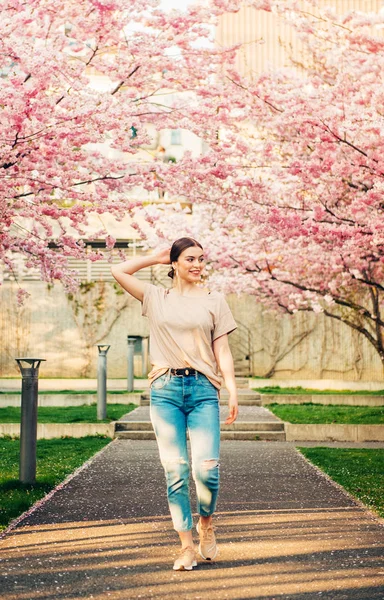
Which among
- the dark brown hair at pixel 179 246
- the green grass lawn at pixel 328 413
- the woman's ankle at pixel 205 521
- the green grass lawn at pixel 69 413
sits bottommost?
the green grass lawn at pixel 328 413

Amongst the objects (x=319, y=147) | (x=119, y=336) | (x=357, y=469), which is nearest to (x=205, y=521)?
(x=357, y=469)

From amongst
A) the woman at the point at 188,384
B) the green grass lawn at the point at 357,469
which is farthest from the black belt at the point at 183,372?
the green grass lawn at the point at 357,469

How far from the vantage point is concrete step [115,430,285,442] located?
13.5 m

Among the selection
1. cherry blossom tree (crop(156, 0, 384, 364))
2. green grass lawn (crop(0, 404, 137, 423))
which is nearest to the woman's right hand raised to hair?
cherry blossom tree (crop(156, 0, 384, 364))

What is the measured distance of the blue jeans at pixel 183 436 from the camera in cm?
554

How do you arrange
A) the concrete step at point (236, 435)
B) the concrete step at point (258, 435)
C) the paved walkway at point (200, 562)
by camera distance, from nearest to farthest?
the paved walkway at point (200, 562) → the concrete step at point (236, 435) → the concrete step at point (258, 435)

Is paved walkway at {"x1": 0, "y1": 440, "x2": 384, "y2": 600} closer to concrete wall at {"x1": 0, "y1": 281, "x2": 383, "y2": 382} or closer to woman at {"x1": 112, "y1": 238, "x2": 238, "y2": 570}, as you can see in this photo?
woman at {"x1": 112, "y1": 238, "x2": 238, "y2": 570}

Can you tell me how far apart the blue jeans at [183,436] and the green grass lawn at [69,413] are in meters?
9.05

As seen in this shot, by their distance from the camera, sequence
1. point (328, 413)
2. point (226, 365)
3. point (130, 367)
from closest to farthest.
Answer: point (226, 365), point (328, 413), point (130, 367)

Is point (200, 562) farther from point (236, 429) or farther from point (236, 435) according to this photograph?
point (236, 429)

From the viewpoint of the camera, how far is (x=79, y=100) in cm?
991

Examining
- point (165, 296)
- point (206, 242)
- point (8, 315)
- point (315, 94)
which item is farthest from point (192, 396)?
point (8, 315)

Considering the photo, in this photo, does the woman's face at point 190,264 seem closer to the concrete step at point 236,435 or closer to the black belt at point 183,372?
the black belt at point 183,372

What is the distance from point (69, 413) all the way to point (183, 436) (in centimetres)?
1105
